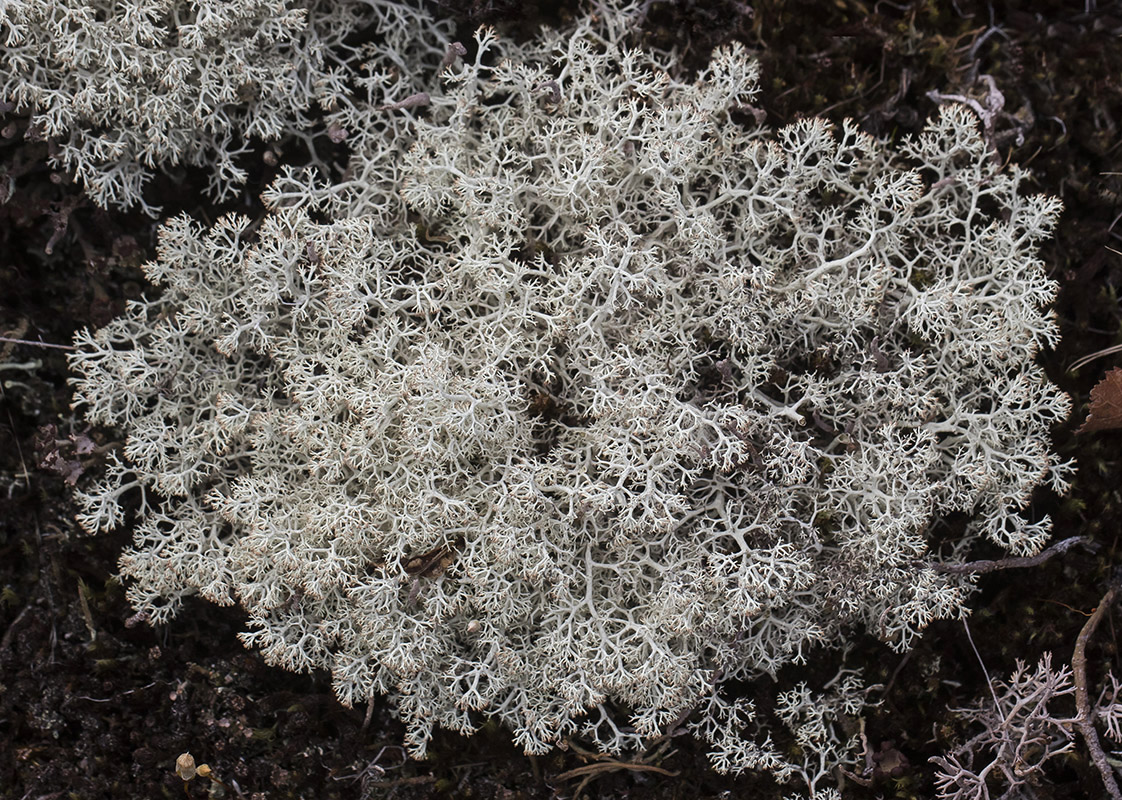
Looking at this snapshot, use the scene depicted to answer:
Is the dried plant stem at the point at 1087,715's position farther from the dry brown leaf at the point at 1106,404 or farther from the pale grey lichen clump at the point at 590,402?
the dry brown leaf at the point at 1106,404

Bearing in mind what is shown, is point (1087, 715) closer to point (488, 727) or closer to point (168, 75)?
point (488, 727)

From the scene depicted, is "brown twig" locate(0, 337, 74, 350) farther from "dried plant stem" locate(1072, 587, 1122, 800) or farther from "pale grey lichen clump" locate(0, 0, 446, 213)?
"dried plant stem" locate(1072, 587, 1122, 800)

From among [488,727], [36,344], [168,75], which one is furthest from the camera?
[36,344]

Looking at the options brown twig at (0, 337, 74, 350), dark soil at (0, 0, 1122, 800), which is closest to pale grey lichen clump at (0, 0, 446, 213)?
dark soil at (0, 0, 1122, 800)

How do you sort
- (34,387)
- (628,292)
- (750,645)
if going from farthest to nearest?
(34,387) < (750,645) < (628,292)

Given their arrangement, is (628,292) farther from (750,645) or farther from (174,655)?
(174,655)

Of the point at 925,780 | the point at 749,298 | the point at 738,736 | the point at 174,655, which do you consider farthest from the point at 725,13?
the point at 174,655

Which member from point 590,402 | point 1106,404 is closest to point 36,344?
point 590,402
